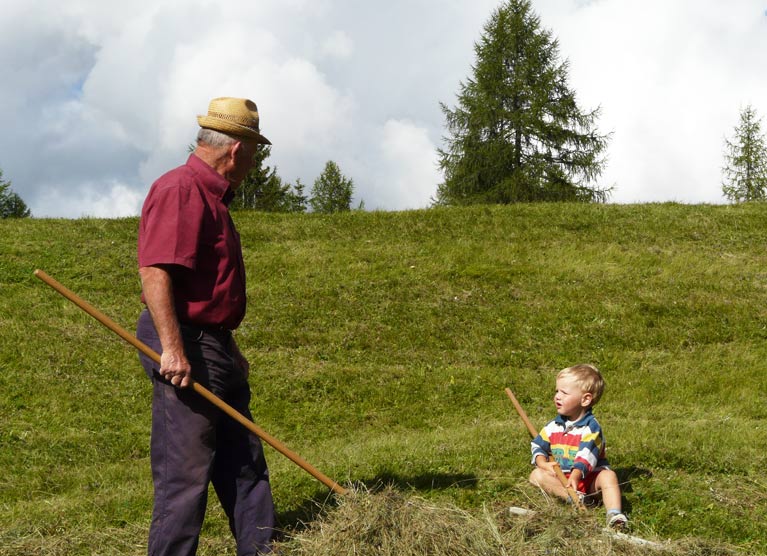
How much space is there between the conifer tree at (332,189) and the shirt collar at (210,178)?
56.7 m

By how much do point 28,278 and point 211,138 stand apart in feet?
40.4

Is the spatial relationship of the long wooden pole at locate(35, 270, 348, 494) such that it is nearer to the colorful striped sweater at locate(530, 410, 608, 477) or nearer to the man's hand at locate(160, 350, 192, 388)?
the man's hand at locate(160, 350, 192, 388)

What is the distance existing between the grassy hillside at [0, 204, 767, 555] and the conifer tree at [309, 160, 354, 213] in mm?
41359

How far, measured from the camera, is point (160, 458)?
457cm

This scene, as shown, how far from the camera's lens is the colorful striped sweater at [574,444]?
5891 mm

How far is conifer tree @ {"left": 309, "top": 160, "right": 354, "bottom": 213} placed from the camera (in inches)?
2420

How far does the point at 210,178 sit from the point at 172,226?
464 mm

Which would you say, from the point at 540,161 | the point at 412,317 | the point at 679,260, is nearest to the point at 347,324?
the point at 412,317

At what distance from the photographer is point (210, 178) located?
4.71 meters

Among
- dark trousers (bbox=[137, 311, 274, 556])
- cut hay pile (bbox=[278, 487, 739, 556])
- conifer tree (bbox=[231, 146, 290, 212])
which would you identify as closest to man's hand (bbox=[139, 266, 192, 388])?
dark trousers (bbox=[137, 311, 274, 556])

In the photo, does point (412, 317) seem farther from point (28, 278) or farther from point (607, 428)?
point (28, 278)

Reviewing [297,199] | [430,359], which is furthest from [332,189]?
[430,359]

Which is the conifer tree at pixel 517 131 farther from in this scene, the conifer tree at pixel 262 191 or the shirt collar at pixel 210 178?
the shirt collar at pixel 210 178

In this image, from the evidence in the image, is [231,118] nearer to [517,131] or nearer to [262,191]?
[517,131]
